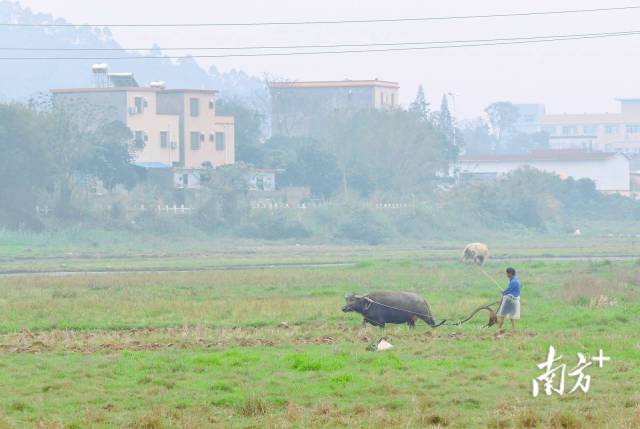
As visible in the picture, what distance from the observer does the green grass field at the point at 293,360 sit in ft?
53.2

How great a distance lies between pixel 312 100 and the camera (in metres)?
128

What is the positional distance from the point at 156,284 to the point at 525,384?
22.2 meters

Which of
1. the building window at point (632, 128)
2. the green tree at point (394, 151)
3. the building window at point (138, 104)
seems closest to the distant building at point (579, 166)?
the green tree at point (394, 151)

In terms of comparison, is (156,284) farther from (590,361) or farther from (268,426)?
(268,426)

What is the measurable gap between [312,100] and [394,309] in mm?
102884

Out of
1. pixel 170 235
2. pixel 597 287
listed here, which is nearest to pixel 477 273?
pixel 597 287

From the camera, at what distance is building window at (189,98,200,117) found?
93812 mm

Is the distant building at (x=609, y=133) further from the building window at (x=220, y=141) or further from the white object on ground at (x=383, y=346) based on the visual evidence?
the white object on ground at (x=383, y=346)

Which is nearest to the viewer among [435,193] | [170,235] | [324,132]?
[170,235]

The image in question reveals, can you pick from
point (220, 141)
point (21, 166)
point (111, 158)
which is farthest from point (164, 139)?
point (21, 166)

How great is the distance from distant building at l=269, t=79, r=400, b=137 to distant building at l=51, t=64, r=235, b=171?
97.8ft

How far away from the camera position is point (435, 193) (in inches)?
3898

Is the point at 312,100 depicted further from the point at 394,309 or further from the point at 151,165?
the point at 394,309

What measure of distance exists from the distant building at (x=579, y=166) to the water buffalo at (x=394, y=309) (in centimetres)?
9243
